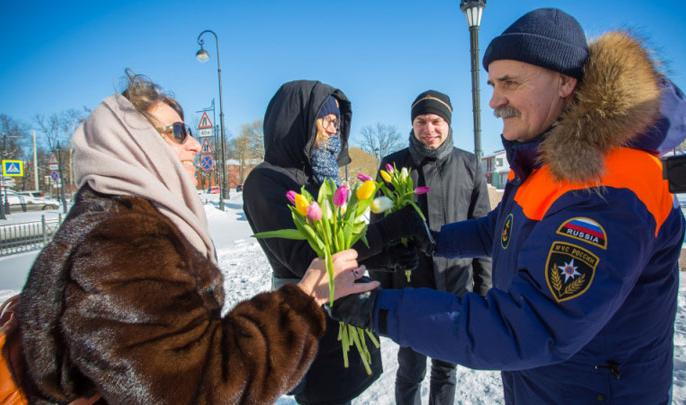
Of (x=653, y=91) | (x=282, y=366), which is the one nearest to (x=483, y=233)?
(x=653, y=91)

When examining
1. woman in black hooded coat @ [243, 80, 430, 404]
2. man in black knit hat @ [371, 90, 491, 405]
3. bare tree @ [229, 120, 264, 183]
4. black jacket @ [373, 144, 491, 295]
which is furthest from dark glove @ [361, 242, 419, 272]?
bare tree @ [229, 120, 264, 183]

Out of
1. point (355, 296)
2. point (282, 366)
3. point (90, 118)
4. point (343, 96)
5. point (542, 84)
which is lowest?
point (282, 366)

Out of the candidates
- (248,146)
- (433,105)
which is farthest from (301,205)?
(248,146)

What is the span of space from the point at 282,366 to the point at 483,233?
152 cm

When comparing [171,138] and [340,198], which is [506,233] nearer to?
[340,198]

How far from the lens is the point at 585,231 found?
3.92 ft

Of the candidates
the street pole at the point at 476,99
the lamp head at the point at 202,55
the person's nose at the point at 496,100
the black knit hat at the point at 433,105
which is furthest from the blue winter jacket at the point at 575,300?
the lamp head at the point at 202,55

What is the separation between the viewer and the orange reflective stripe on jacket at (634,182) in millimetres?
1221

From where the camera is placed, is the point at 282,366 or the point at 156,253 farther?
the point at 282,366

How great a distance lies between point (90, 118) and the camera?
1355mm

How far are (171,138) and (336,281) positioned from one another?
928 mm

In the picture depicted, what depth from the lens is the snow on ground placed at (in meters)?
3.06

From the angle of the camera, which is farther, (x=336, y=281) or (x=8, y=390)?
(x=336, y=281)

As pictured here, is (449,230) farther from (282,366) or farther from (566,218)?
(282,366)
